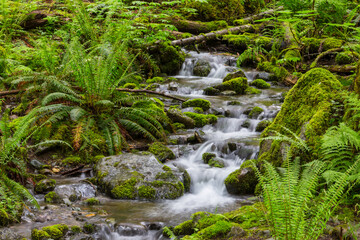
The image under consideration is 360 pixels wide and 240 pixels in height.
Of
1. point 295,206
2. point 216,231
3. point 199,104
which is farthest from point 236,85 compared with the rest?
point 295,206

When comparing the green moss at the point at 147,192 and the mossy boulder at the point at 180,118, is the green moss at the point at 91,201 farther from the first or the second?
the mossy boulder at the point at 180,118

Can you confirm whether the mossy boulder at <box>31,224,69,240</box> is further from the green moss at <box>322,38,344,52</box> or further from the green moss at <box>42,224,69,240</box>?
the green moss at <box>322,38,344,52</box>

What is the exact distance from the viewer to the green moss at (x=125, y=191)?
487 cm

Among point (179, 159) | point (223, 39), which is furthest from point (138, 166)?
point (223, 39)

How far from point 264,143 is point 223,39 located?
10.5 meters

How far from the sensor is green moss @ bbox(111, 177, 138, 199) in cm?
487

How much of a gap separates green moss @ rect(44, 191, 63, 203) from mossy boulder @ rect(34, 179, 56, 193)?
22 centimetres

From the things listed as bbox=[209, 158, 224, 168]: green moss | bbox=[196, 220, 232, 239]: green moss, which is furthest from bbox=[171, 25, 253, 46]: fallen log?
bbox=[196, 220, 232, 239]: green moss

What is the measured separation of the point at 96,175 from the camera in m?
5.28

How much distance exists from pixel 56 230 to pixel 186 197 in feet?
6.95

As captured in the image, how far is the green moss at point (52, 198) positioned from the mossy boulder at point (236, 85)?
22.7 feet

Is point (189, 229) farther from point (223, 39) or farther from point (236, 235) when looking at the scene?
point (223, 39)

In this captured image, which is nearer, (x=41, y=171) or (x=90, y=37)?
(x=41, y=171)

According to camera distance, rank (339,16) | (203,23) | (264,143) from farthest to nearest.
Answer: (203,23), (339,16), (264,143)
